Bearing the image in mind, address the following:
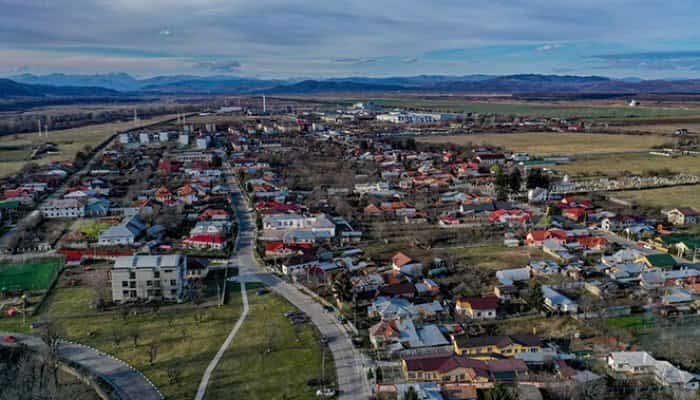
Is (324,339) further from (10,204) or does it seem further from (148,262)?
(10,204)

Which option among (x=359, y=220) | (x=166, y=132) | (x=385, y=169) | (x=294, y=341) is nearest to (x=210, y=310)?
(x=294, y=341)

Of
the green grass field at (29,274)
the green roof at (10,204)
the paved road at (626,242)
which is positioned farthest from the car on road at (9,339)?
the paved road at (626,242)

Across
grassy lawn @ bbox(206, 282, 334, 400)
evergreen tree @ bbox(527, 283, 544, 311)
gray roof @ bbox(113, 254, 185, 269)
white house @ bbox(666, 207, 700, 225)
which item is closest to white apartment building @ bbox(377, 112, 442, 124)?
white house @ bbox(666, 207, 700, 225)

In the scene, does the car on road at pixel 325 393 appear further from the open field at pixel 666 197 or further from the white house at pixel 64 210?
the open field at pixel 666 197

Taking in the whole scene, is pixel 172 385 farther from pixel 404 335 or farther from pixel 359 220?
pixel 359 220

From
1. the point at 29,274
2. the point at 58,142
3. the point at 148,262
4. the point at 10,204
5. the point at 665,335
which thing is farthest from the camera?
the point at 58,142

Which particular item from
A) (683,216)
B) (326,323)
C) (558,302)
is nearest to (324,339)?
(326,323)
